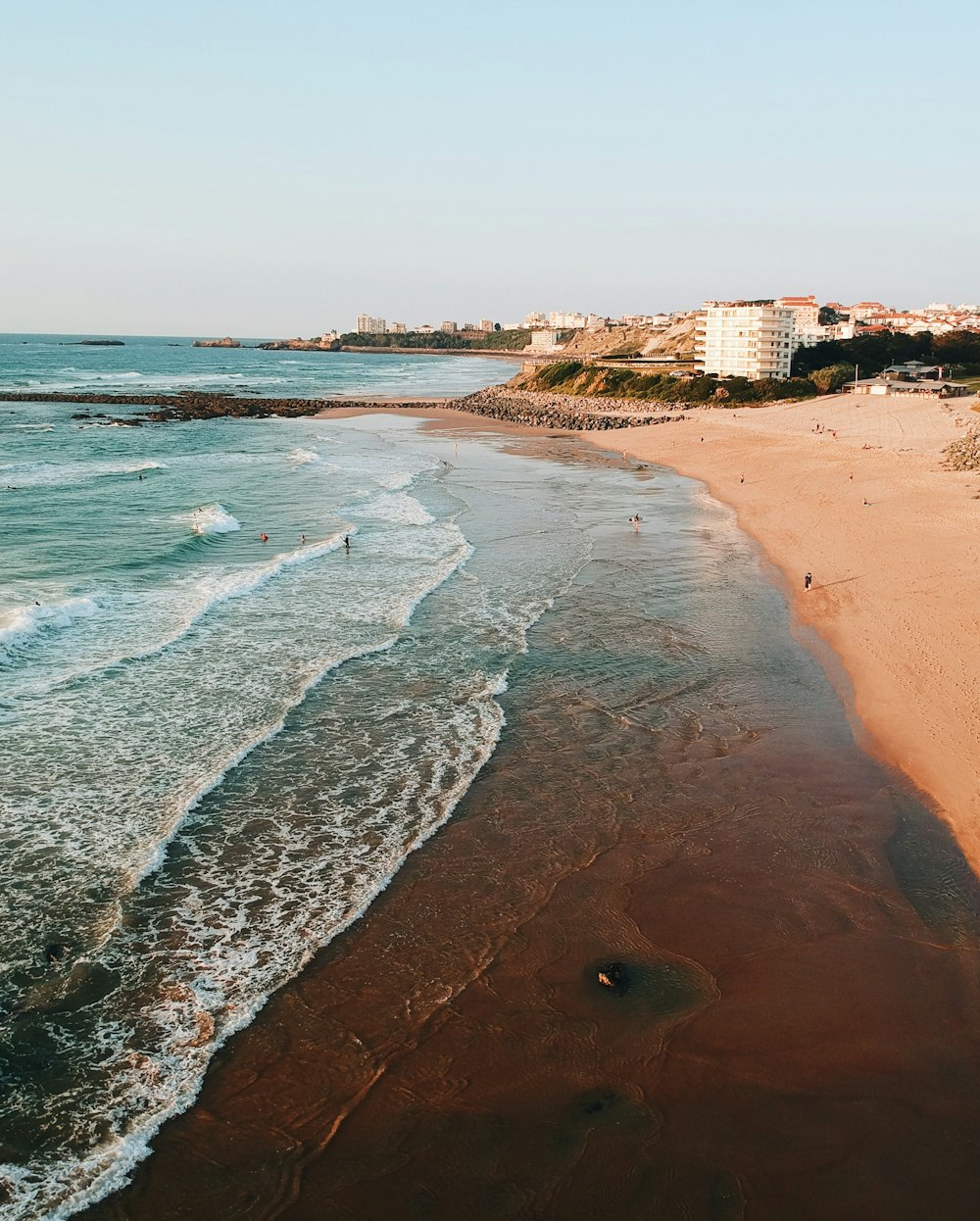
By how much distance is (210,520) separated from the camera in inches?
1305

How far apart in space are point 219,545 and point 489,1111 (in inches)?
955

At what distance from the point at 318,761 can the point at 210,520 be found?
67.6 ft

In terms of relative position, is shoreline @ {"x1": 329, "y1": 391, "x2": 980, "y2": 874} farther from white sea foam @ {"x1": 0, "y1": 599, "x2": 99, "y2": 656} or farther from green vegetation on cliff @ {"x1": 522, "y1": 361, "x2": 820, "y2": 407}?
green vegetation on cliff @ {"x1": 522, "y1": 361, "x2": 820, "y2": 407}

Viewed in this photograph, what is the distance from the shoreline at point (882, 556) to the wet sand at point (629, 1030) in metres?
1.62

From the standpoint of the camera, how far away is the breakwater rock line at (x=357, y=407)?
70.2m

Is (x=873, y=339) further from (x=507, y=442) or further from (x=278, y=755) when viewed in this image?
(x=278, y=755)

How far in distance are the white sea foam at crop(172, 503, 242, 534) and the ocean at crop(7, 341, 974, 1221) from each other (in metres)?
0.41

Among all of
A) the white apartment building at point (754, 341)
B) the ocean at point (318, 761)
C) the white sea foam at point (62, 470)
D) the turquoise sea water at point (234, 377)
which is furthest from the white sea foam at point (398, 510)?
the turquoise sea water at point (234, 377)

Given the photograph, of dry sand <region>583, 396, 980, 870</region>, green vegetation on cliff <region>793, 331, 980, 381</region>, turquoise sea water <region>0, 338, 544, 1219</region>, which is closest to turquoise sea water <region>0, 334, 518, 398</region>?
green vegetation on cliff <region>793, 331, 980, 381</region>

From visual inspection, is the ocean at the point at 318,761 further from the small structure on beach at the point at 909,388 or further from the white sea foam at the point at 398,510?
the small structure on beach at the point at 909,388

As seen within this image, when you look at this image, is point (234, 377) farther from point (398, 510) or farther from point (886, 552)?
point (886, 552)

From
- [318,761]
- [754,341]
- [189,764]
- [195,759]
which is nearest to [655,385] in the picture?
[754,341]

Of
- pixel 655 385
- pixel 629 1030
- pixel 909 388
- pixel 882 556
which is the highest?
pixel 655 385

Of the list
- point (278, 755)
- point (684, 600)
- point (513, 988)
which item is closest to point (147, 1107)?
point (513, 988)
